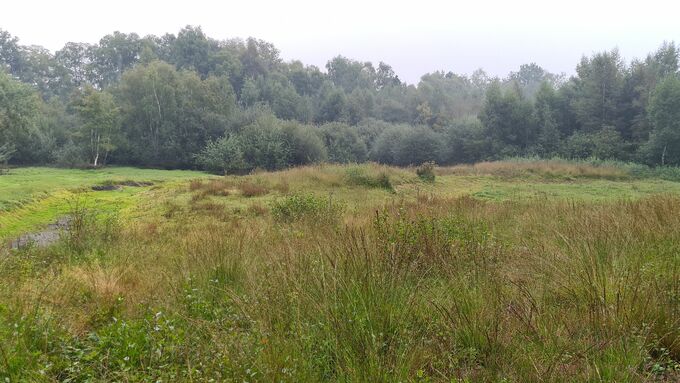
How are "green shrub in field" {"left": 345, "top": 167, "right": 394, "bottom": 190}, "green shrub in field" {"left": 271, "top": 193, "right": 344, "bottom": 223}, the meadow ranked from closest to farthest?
the meadow
"green shrub in field" {"left": 271, "top": 193, "right": 344, "bottom": 223}
"green shrub in field" {"left": 345, "top": 167, "right": 394, "bottom": 190}

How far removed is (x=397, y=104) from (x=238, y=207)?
6831cm

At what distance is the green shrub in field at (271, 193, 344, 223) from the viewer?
370 inches

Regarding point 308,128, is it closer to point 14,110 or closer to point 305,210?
point 14,110

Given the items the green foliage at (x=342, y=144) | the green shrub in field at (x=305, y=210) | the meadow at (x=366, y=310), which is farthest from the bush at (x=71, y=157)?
the meadow at (x=366, y=310)

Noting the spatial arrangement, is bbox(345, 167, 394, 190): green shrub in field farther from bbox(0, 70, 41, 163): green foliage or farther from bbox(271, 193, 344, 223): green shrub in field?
bbox(0, 70, 41, 163): green foliage

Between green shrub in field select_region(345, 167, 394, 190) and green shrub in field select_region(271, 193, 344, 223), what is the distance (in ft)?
31.1

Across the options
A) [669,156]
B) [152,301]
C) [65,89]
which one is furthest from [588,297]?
[65,89]

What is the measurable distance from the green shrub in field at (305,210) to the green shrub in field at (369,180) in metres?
9.47

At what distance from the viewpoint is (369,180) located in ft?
69.0

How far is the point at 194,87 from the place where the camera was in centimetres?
5094

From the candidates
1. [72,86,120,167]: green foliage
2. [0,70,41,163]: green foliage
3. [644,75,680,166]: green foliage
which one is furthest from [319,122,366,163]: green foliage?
[644,75,680,166]: green foliage

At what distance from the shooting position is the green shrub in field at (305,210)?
9387 mm

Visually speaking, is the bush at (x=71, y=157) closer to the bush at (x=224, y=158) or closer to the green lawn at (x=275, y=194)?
the bush at (x=224, y=158)

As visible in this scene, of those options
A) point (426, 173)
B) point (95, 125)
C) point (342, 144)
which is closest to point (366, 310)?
point (426, 173)
